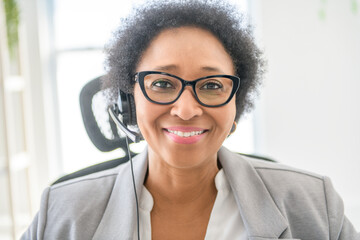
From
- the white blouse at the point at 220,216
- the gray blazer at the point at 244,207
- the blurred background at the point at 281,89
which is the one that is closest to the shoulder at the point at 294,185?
the gray blazer at the point at 244,207

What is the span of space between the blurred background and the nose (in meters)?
1.58

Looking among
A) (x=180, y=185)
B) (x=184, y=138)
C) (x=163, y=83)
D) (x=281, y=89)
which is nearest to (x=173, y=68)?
(x=163, y=83)

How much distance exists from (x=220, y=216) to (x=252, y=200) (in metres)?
0.11

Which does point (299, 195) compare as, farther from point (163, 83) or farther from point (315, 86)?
point (315, 86)

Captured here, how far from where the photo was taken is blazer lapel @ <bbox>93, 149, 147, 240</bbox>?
938 mm

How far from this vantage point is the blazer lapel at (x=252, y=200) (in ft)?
3.06

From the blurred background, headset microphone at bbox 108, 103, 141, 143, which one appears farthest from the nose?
the blurred background

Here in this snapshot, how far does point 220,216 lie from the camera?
39.1 inches

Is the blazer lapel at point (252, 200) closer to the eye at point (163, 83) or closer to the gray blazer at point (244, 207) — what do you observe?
the gray blazer at point (244, 207)

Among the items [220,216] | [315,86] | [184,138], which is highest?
[315,86]

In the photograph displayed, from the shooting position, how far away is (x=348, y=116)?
256cm

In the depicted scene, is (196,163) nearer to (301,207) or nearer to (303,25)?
(301,207)

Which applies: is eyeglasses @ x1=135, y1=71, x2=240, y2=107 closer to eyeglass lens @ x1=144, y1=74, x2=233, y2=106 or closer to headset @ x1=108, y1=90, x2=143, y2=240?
eyeglass lens @ x1=144, y1=74, x2=233, y2=106

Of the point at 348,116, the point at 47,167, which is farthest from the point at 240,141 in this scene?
the point at 47,167
